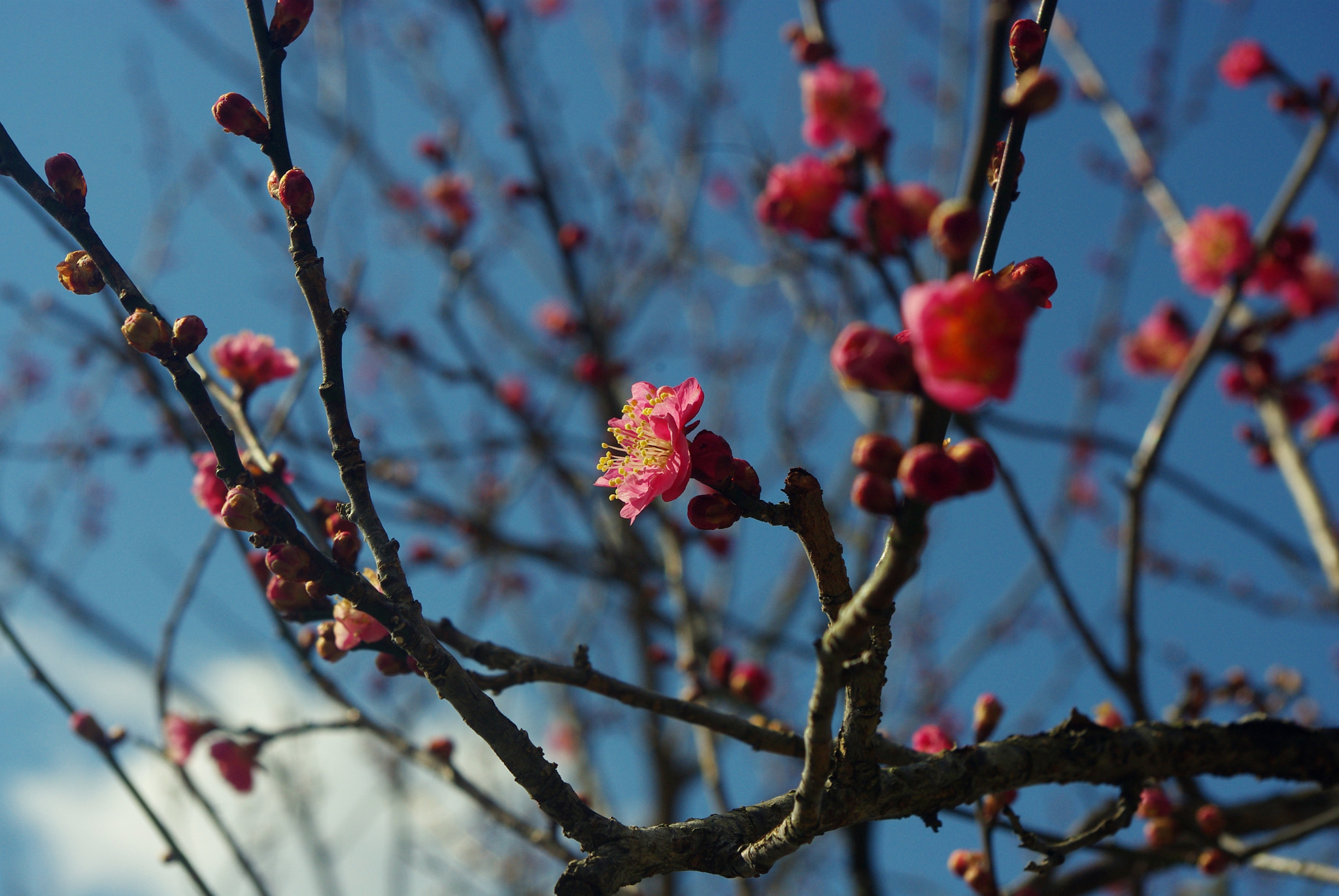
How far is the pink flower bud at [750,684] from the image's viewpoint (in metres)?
2.36

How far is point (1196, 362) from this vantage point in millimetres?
2658

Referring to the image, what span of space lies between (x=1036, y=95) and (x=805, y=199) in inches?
89.8

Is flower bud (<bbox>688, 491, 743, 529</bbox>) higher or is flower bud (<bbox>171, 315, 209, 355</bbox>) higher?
flower bud (<bbox>171, 315, 209, 355</bbox>)

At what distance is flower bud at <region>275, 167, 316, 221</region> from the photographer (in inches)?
45.4

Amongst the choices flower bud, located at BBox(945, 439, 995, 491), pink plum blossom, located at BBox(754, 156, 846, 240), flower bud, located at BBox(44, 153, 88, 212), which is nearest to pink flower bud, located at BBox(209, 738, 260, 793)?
flower bud, located at BBox(44, 153, 88, 212)

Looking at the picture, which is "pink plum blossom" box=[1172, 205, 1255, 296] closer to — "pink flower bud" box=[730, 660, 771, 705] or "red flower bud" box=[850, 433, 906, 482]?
"pink flower bud" box=[730, 660, 771, 705]

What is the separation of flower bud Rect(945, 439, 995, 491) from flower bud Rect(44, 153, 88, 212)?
3.72 ft

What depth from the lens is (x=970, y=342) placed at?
0.72 m

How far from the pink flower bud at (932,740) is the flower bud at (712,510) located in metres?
0.80

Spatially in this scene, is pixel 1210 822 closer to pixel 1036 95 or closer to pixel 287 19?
pixel 1036 95

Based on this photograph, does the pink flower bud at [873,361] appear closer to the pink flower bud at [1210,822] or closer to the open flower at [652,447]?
the open flower at [652,447]

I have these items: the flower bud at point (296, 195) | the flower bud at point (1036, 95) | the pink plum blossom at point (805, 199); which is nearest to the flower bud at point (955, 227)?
the flower bud at point (1036, 95)

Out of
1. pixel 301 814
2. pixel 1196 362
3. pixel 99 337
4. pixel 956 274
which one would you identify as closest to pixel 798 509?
pixel 956 274

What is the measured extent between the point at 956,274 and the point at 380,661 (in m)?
1.09
